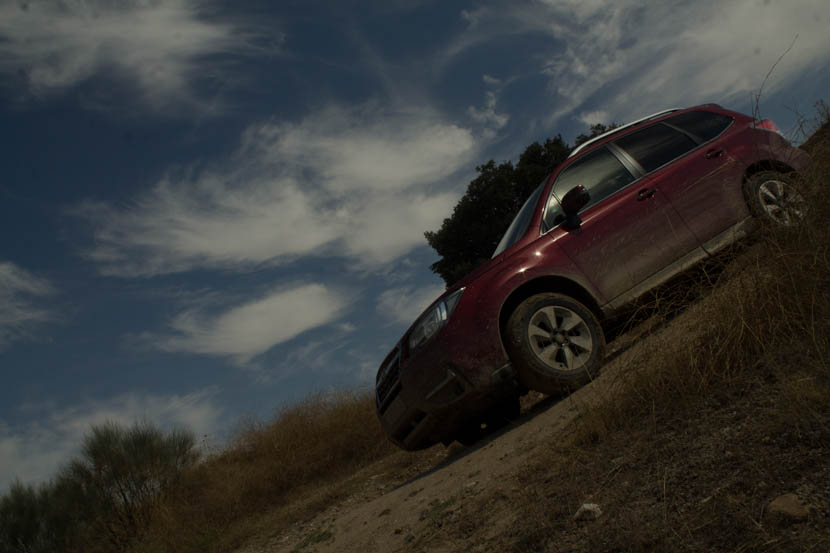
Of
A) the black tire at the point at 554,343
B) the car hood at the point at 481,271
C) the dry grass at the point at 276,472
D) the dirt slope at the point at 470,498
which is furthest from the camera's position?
the dry grass at the point at 276,472

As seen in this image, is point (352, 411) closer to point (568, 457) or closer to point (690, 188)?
point (690, 188)

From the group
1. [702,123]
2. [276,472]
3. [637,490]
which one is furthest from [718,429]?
[276,472]

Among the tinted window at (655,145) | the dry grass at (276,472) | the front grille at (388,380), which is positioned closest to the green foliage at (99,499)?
the dry grass at (276,472)

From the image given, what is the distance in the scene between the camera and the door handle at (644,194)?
5024 millimetres

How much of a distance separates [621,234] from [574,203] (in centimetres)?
54

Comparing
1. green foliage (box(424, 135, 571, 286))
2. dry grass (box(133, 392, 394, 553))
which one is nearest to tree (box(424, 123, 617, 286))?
green foliage (box(424, 135, 571, 286))

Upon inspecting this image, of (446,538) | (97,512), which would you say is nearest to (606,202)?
(446,538)

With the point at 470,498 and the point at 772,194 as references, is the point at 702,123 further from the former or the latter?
the point at 470,498

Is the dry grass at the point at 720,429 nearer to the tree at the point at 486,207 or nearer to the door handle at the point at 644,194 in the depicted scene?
the door handle at the point at 644,194

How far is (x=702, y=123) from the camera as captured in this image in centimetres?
561

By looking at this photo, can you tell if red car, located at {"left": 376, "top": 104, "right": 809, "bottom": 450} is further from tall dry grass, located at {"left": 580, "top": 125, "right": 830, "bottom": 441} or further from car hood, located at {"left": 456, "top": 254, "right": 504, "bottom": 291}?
tall dry grass, located at {"left": 580, "top": 125, "right": 830, "bottom": 441}

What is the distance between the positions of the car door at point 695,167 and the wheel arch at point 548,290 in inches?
43.4

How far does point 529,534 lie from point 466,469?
1.84m

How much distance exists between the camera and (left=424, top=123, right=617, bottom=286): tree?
26453 mm
